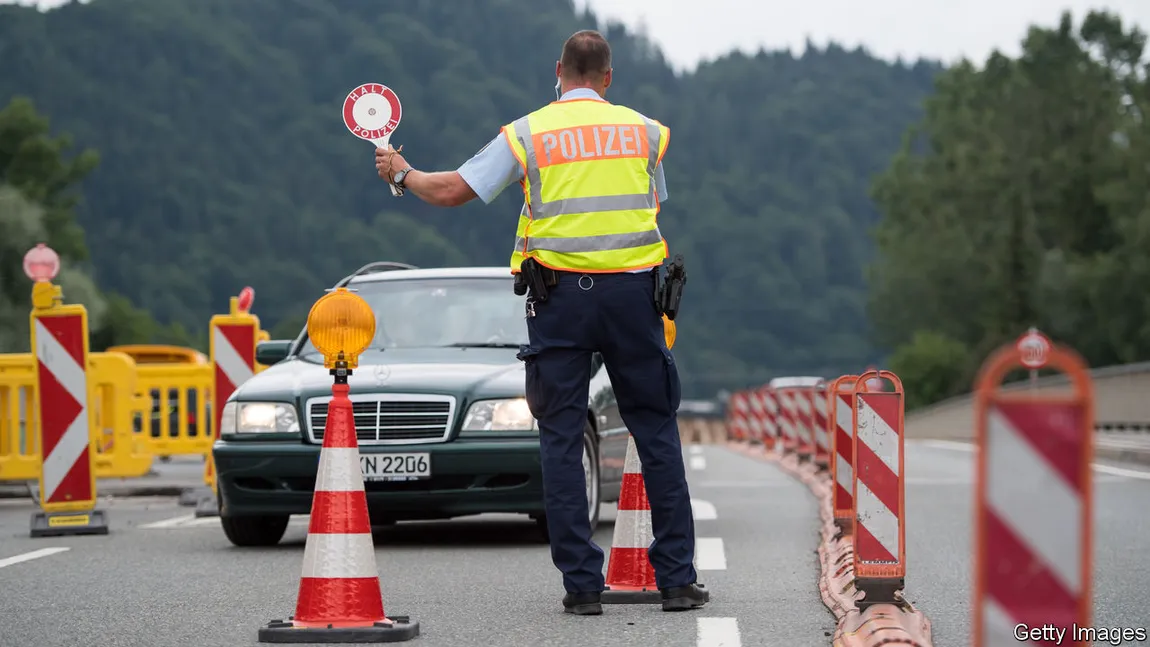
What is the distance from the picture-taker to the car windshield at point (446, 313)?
11.3m

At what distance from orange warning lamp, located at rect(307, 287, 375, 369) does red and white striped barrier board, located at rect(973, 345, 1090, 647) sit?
370 cm

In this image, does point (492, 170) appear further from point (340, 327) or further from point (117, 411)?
point (117, 411)

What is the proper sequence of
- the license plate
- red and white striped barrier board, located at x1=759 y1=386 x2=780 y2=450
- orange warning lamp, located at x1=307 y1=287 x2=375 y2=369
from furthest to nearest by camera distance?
red and white striped barrier board, located at x1=759 y1=386 x2=780 y2=450 < the license plate < orange warning lamp, located at x1=307 y1=287 x2=375 y2=369

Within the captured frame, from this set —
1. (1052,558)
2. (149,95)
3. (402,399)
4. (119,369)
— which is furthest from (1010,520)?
(149,95)

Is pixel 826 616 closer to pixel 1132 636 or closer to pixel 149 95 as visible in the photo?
pixel 1132 636

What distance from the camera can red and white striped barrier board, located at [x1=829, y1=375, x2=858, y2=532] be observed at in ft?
30.0

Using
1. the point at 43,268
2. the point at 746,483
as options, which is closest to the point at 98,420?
the point at 43,268

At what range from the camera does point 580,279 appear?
276 inches

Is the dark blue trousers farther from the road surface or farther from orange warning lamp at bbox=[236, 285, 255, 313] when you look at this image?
orange warning lamp at bbox=[236, 285, 255, 313]

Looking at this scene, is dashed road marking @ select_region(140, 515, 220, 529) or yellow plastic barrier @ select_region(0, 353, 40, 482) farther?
yellow plastic barrier @ select_region(0, 353, 40, 482)

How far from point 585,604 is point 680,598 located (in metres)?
0.37

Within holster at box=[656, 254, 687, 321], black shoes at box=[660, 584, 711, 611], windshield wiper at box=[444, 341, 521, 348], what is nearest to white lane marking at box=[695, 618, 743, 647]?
black shoes at box=[660, 584, 711, 611]

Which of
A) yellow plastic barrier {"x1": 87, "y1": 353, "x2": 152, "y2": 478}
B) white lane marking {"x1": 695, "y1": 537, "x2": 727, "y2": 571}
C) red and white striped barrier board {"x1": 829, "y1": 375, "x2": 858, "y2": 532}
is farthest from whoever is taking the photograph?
yellow plastic barrier {"x1": 87, "y1": 353, "x2": 152, "y2": 478}

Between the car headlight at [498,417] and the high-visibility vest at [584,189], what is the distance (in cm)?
314
